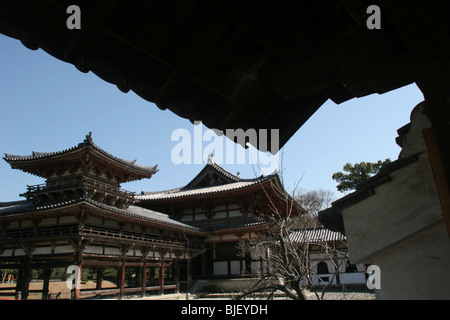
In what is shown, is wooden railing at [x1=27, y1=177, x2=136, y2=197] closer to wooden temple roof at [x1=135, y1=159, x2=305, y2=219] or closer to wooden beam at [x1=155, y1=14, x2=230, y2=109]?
wooden temple roof at [x1=135, y1=159, x2=305, y2=219]

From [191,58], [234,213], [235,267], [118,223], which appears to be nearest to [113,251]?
[118,223]

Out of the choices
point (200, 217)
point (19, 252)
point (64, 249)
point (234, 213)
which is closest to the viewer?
point (64, 249)

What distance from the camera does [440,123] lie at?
1455 mm

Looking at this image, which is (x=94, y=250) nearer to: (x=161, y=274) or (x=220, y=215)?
(x=161, y=274)

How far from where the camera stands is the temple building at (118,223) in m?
14.5

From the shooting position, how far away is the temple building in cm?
1454

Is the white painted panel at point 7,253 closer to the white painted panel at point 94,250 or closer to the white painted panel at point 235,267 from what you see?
the white painted panel at point 94,250

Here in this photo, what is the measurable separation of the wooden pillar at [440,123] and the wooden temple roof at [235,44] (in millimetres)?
65

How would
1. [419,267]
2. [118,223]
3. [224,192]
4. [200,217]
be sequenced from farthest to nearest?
1. [200,217]
2. [224,192]
3. [118,223]
4. [419,267]

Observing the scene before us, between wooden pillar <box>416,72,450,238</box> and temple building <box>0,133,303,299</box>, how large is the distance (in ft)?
29.4

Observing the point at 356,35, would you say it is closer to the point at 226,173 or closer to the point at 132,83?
the point at 132,83

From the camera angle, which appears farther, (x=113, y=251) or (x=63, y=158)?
(x=63, y=158)

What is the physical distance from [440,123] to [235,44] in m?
1.56

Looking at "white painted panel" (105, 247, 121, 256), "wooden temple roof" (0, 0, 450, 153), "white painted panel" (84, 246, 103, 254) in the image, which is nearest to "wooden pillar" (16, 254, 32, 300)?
"white painted panel" (84, 246, 103, 254)
